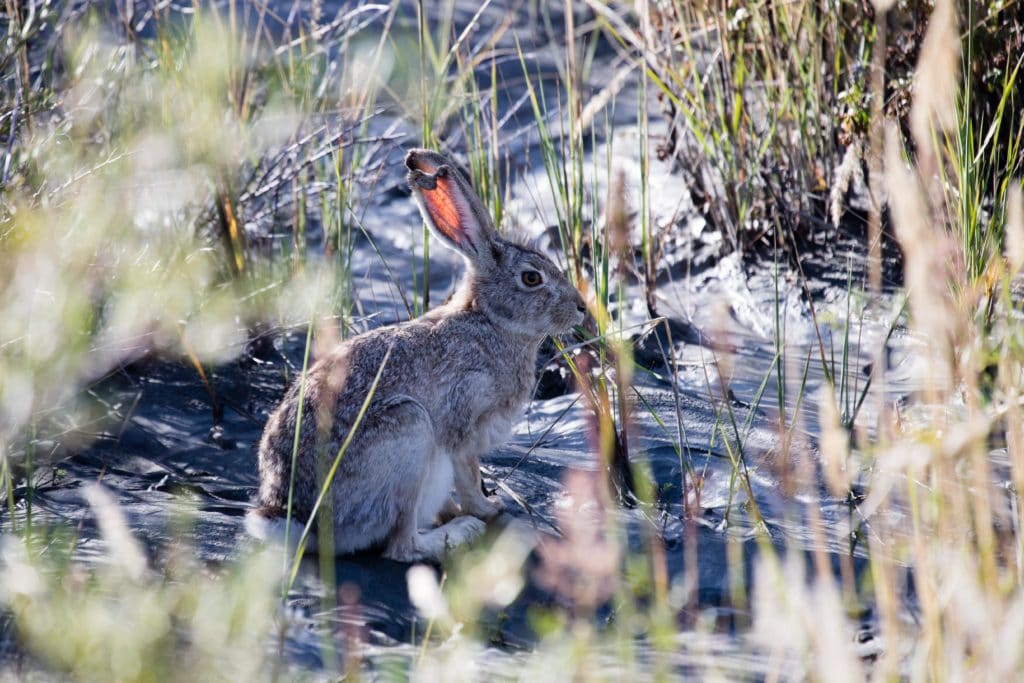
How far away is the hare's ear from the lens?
12.3 feet

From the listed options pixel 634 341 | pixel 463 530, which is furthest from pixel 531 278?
pixel 463 530

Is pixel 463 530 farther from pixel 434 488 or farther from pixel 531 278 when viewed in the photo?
pixel 531 278

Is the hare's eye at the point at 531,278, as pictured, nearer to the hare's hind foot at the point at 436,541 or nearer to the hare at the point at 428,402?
the hare at the point at 428,402

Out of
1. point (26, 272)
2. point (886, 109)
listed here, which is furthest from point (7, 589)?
point (886, 109)

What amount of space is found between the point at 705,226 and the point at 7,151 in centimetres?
322

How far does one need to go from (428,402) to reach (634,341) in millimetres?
1203

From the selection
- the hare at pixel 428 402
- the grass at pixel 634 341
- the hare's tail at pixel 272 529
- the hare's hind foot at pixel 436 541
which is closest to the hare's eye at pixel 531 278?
the hare at pixel 428 402

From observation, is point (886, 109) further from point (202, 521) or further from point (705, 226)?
point (202, 521)

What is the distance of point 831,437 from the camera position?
213 centimetres

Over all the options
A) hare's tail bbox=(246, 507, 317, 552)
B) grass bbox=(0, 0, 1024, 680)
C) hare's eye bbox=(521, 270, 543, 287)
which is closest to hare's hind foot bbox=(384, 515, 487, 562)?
grass bbox=(0, 0, 1024, 680)

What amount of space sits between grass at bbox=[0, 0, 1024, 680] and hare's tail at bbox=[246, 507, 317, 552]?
0.16m

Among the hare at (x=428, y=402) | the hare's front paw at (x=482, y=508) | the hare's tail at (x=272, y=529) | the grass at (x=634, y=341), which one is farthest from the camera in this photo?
the hare's front paw at (x=482, y=508)

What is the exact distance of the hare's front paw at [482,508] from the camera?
366 cm

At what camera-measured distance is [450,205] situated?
3883mm
